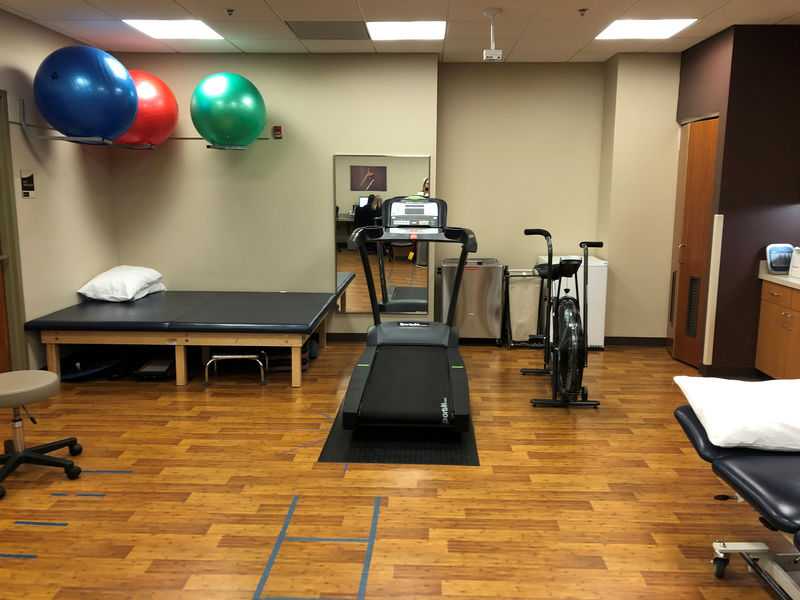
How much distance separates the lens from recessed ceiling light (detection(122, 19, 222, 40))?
489cm

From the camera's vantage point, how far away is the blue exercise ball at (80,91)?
4.28 metres

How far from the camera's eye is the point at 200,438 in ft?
13.3

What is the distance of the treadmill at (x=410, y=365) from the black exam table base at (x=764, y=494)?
61.0 inches

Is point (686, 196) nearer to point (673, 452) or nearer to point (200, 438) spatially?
point (673, 452)

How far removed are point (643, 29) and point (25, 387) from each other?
16.2ft

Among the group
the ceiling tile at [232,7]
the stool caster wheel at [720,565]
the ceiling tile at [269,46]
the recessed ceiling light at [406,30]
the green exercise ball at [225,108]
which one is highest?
the recessed ceiling light at [406,30]

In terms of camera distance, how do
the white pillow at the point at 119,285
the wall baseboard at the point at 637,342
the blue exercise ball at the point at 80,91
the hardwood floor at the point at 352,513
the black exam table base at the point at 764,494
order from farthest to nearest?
the wall baseboard at the point at 637,342
the white pillow at the point at 119,285
the blue exercise ball at the point at 80,91
the hardwood floor at the point at 352,513
the black exam table base at the point at 764,494

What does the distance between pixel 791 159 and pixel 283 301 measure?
4.28 m

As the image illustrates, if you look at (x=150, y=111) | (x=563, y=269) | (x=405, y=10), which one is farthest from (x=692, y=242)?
(x=150, y=111)

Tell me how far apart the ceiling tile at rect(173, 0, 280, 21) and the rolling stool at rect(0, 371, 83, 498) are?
262 centimetres

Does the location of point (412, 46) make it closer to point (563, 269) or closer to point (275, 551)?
point (563, 269)

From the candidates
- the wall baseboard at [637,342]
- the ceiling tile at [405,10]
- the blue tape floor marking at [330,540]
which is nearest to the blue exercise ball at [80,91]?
the ceiling tile at [405,10]

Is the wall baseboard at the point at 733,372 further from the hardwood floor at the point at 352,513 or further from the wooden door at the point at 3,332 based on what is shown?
the wooden door at the point at 3,332

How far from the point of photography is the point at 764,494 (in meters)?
2.24
